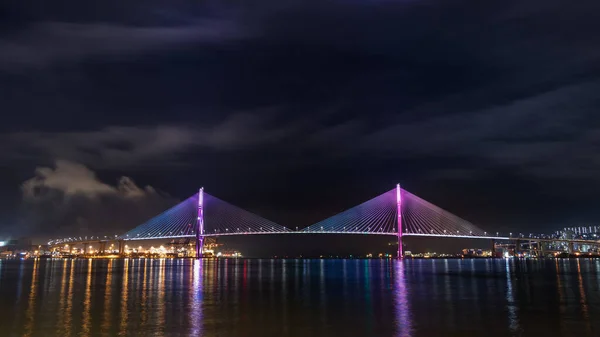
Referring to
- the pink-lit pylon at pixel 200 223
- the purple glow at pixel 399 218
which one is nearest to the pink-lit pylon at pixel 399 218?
→ the purple glow at pixel 399 218

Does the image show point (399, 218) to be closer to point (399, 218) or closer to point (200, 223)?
point (399, 218)

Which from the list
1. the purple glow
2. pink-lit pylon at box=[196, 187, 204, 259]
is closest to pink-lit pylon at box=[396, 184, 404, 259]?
the purple glow

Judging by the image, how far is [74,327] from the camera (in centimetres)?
1805

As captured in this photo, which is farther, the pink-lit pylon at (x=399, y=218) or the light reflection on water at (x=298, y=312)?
the pink-lit pylon at (x=399, y=218)

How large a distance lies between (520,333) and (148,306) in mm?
16323

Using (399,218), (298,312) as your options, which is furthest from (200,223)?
(298,312)

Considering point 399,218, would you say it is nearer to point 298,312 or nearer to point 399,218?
point 399,218

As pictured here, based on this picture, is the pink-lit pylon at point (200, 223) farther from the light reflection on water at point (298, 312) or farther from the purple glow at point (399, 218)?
the light reflection on water at point (298, 312)

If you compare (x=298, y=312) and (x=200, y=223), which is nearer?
(x=298, y=312)

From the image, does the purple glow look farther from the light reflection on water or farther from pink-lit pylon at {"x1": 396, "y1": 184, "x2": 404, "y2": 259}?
the light reflection on water

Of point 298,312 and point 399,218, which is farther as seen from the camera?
point 399,218

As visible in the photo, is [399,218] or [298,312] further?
[399,218]

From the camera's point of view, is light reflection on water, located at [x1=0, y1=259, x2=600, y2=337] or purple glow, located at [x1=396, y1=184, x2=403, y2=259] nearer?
light reflection on water, located at [x1=0, y1=259, x2=600, y2=337]

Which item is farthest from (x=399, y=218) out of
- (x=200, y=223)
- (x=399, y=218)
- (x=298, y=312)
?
(x=298, y=312)
